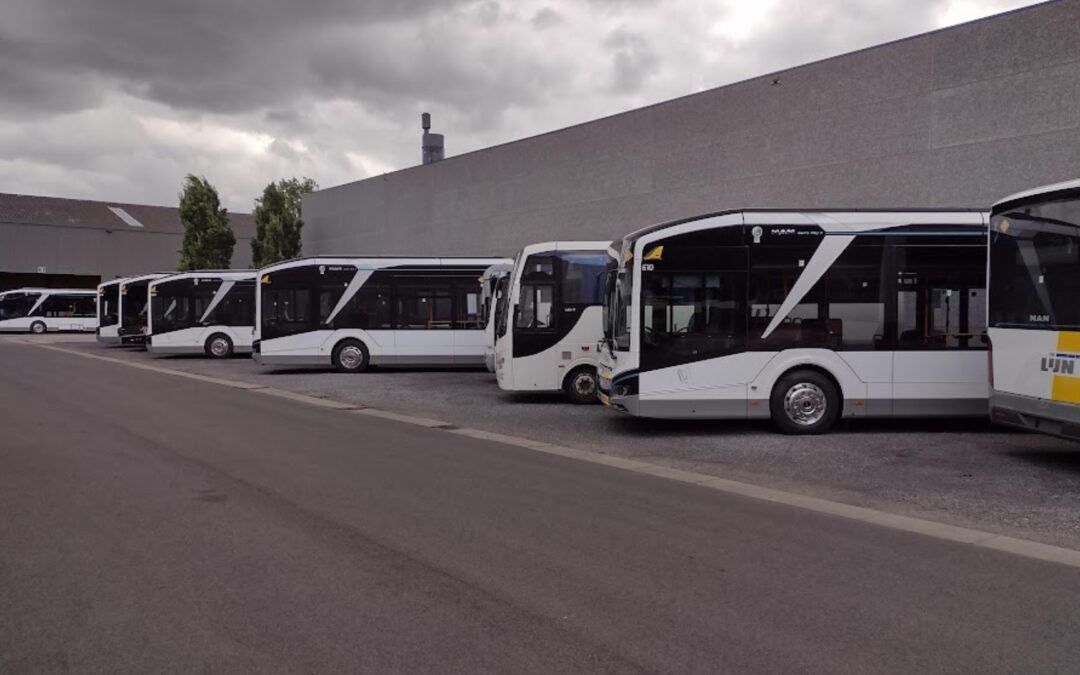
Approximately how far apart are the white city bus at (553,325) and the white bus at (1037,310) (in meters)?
7.15

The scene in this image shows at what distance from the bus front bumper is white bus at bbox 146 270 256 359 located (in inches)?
955

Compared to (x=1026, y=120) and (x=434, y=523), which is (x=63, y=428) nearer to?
(x=434, y=523)

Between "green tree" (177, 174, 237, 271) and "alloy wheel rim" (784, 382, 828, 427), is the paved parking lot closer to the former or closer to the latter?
"alloy wheel rim" (784, 382, 828, 427)

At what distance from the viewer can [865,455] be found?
419 inches

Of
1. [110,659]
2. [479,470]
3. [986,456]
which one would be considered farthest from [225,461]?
[986,456]

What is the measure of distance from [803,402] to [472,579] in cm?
Result: 773

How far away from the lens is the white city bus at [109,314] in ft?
119

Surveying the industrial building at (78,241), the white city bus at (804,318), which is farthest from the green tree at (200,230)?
the white city bus at (804,318)

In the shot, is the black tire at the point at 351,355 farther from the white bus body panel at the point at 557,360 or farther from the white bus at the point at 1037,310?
the white bus at the point at 1037,310

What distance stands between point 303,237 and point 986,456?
45060mm

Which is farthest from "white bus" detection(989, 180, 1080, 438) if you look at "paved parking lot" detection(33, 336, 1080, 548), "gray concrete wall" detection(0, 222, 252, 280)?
"gray concrete wall" detection(0, 222, 252, 280)

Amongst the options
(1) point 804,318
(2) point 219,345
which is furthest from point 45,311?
(1) point 804,318

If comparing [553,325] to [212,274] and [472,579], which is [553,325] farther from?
[212,274]

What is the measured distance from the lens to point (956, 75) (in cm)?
1944
